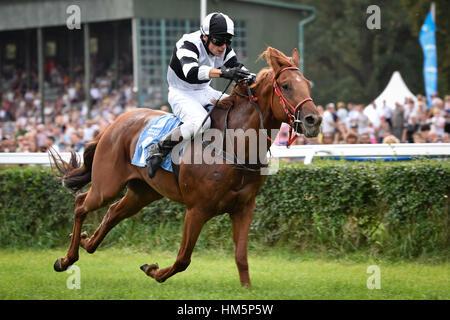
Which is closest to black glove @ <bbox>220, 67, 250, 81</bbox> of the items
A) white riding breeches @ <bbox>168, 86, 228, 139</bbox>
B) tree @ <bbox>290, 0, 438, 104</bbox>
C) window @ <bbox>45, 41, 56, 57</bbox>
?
white riding breeches @ <bbox>168, 86, 228, 139</bbox>

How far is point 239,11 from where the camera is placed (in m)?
21.4

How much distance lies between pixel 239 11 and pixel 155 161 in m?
16.4

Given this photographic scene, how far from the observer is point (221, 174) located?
17.7ft

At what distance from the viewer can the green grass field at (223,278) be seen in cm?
564

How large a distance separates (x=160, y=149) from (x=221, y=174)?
76cm

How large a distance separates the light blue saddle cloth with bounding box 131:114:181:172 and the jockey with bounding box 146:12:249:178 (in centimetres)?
10

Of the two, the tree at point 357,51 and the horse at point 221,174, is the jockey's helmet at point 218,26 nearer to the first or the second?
the horse at point 221,174

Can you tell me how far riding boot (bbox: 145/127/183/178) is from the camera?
18.8ft

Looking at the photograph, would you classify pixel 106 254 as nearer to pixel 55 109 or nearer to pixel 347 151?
pixel 347 151

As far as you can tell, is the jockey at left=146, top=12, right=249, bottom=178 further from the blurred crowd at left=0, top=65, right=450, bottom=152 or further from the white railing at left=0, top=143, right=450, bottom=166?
the blurred crowd at left=0, top=65, right=450, bottom=152

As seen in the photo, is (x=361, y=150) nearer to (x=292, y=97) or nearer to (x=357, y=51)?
(x=292, y=97)

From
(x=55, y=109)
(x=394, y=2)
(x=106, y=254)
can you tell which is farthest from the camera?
(x=394, y=2)

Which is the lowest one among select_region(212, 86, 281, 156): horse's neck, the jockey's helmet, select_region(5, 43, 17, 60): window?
select_region(212, 86, 281, 156): horse's neck

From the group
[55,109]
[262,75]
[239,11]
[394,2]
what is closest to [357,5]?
[394,2]
